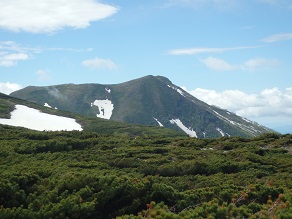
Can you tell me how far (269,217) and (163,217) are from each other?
288 cm

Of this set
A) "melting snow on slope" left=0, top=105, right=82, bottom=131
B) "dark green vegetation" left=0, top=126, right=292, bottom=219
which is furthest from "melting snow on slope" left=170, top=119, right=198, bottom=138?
"dark green vegetation" left=0, top=126, right=292, bottom=219

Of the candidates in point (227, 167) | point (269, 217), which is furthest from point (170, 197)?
point (227, 167)

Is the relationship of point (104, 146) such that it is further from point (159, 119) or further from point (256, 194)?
point (159, 119)

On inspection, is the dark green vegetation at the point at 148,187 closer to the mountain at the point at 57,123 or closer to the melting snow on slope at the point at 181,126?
the mountain at the point at 57,123

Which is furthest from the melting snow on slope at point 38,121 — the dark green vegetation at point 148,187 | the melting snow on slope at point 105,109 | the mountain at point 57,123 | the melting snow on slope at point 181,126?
the melting snow on slope at point 181,126

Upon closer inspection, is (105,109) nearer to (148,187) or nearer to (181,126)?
(181,126)

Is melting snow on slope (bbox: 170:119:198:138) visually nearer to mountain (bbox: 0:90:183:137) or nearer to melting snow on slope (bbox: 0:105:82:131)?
mountain (bbox: 0:90:183:137)

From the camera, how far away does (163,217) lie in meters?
10.9

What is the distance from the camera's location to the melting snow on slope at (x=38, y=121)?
91.7 metres

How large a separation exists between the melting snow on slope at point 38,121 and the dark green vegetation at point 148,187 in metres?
60.9

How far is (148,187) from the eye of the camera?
55.0ft

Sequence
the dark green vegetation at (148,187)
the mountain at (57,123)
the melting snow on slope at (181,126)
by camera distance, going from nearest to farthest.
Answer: the dark green vegetation at (148,187) → the mountain at (57,123) → the melting snow on slope at (181,126)

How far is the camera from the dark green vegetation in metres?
12.8

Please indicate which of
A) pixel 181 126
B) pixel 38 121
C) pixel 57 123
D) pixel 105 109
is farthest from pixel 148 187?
pixel 105 109
